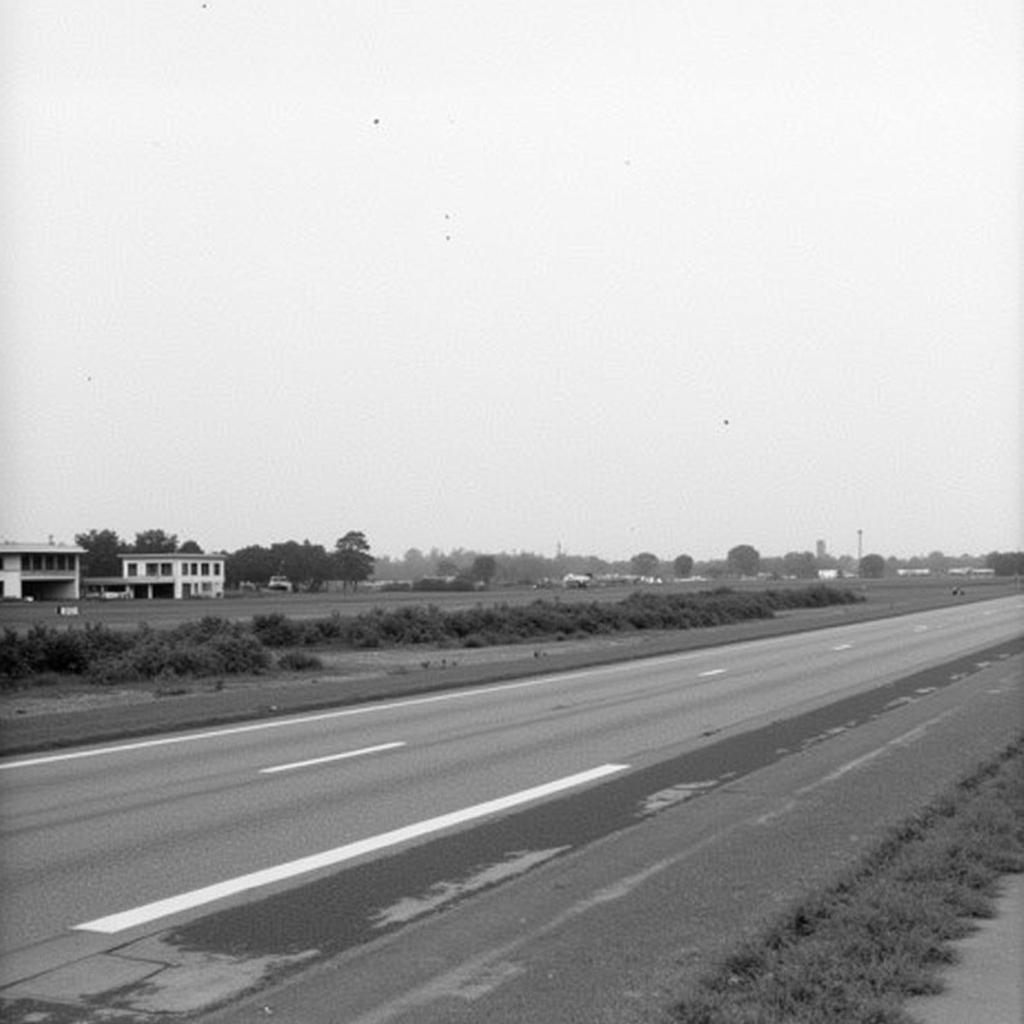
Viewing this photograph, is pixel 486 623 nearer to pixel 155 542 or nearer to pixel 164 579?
pixel 164 579

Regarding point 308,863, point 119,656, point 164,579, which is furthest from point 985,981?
point 164,579

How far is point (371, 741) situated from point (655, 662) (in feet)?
59.6

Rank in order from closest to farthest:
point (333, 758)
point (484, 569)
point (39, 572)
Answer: point (333, 758) → point (39, 572) → point (484, 569)

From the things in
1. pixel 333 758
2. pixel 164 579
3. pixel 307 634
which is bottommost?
pixel 307 634

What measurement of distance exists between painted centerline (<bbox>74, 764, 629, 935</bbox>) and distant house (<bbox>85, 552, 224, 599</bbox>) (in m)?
111

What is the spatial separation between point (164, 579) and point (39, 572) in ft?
102

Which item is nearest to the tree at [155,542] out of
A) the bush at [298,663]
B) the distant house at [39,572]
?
the distant house at [39,572]

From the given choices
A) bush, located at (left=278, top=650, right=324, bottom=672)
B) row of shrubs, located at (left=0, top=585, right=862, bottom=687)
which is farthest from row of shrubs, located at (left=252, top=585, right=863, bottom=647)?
bush, located at (left=278, top=650, right=324, bottom=672)

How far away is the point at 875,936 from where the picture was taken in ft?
23.5

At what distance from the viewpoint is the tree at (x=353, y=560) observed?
17238 cm

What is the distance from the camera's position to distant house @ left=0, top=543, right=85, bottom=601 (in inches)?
3410

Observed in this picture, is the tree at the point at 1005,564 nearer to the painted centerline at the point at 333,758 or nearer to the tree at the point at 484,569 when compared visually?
the tree at the point at 484,569

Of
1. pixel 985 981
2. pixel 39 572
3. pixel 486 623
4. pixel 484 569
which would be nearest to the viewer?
pixel 985 981

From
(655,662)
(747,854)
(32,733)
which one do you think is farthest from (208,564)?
(747,854)
